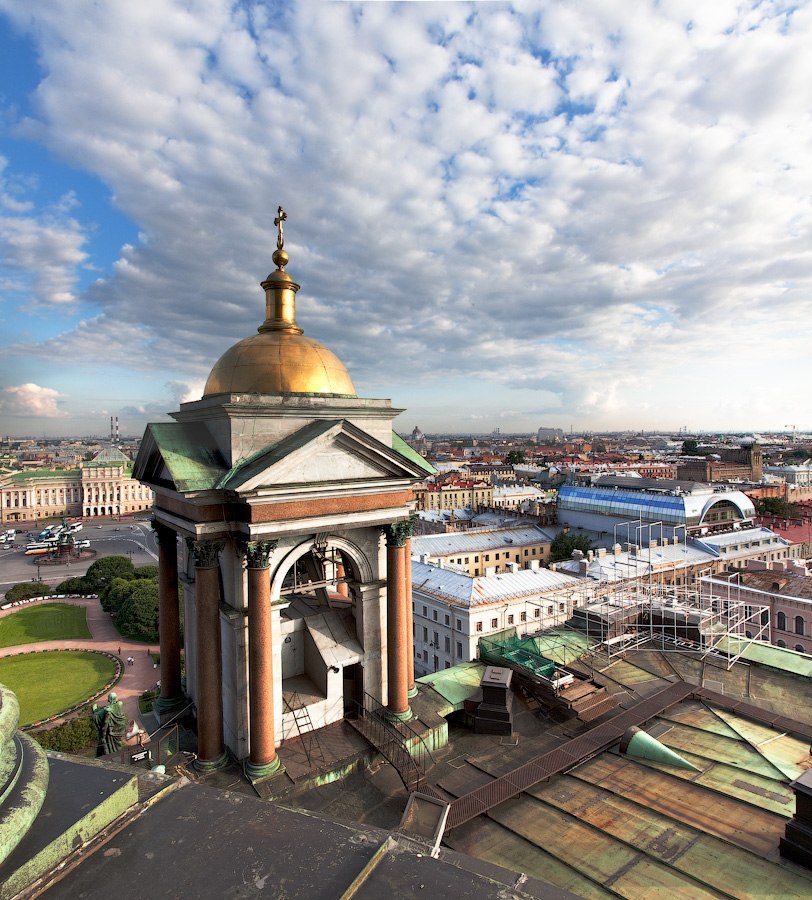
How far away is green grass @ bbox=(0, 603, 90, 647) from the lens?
56.9 metres

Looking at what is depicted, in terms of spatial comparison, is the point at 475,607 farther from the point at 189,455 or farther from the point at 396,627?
the point at 189,455

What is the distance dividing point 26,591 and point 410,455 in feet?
240

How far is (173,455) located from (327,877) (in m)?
12.1

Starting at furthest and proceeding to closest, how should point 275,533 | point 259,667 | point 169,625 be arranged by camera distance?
point 169,625
point 275,533
point 259,667

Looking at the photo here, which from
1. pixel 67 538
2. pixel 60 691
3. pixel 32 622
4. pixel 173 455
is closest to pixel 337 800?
pixel 173 455

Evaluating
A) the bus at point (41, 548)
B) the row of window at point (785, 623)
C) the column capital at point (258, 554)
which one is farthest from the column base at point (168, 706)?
the bus at point (41, 548)

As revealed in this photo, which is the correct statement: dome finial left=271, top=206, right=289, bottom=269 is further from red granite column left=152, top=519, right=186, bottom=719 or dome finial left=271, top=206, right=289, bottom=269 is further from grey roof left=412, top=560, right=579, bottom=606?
grey roof left=412, top=560, right=579, bottom=606

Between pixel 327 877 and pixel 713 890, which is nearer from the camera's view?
pixel 327 877

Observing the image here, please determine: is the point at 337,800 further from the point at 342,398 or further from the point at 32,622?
the point at 32,622

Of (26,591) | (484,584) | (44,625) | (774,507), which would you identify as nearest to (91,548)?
(26,591)

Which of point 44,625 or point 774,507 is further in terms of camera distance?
point 774,507

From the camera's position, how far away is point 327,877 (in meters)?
3.06

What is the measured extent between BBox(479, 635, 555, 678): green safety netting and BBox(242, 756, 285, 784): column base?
29.8ft

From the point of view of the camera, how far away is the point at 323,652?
1596cm
